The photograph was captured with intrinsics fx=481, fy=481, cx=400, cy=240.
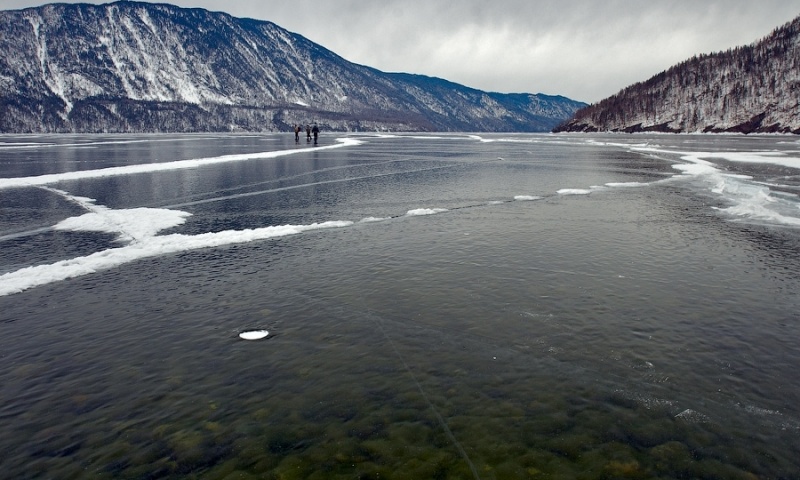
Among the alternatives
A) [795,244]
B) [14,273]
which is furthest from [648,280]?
[14,273]

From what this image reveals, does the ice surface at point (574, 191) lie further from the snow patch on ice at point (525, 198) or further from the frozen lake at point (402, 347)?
the frozen lake at point (402, 347)

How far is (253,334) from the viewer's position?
1039 centimetres

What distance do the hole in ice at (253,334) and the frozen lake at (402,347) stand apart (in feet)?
0.98

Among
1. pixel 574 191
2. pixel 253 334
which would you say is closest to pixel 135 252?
pixel 253 334

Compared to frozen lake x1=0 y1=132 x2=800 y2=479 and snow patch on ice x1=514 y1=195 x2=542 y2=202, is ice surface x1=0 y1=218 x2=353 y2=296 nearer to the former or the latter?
frozen lake x1=0 y1=132 x2=800 y2=479

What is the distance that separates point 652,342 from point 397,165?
42604 millimetres

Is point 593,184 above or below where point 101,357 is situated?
above

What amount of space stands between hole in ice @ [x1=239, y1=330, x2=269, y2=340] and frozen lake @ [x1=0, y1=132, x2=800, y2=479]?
30cm

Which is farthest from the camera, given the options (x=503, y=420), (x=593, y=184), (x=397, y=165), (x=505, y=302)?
(x=397, y=165)

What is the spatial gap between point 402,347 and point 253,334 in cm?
328

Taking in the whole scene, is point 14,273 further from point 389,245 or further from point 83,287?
point 389,245

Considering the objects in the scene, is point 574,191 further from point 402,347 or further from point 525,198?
point 402,347

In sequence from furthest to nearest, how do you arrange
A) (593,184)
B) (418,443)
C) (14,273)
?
(593,184) < (14,273) < (418,443)

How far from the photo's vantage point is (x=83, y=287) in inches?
533
